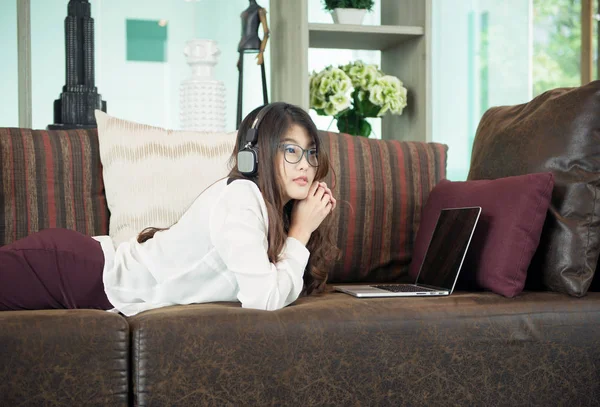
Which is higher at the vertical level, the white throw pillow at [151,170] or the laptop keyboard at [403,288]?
the white throw pillow at [151,170]

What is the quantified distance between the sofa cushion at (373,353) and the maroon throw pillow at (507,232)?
0.32 ft

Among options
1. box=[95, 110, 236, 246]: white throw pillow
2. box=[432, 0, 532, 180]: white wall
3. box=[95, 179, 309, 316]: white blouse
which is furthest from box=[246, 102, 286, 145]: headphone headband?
box=[432, 0, 532, 180]: white wall

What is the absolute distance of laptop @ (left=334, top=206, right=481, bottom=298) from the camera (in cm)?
175

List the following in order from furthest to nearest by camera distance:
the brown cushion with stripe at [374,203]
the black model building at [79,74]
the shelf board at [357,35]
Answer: the shelf board at [357,35] < the black model building at [79,74] < the brown cushion with stripe at [374,203]

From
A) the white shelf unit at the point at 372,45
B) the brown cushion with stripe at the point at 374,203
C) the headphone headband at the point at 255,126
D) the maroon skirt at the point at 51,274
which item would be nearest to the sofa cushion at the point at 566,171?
the brown cushion with stripe at the point at 374,203

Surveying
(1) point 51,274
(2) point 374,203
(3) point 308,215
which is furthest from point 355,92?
(1) point 51,274

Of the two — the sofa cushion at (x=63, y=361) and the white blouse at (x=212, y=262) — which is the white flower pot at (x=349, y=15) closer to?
the white blouse at (x=212, y=262)

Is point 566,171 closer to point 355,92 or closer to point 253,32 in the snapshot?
point 355,92

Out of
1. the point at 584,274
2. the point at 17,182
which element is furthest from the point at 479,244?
the point at 17,182

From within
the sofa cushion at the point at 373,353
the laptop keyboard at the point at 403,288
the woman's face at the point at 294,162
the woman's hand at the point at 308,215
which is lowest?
the sofa cushion at the point at 373,353

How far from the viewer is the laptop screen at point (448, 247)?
1.77 meters

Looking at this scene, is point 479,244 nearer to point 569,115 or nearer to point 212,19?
point 569,115

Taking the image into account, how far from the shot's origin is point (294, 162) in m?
1.68

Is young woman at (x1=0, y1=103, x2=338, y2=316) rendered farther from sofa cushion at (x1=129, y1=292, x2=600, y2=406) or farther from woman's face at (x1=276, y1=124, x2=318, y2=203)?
sofa cushion at (x1=129, y1=292, x2=600, y2=406)
